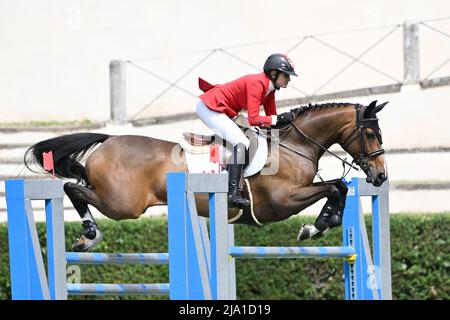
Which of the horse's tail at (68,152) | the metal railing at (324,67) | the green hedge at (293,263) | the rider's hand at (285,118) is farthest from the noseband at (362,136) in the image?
the metal railing at (324,67)

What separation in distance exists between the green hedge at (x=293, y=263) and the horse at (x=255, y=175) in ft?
8.68

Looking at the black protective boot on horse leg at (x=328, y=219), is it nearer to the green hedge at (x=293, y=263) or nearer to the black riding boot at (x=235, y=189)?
the black riding boot at (x=235, y=189)

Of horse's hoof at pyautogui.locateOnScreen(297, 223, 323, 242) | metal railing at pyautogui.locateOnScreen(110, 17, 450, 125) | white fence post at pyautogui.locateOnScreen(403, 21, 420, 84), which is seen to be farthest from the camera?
metal railing at pyautogui.locateOnScreen(110, 17, 450, 125)

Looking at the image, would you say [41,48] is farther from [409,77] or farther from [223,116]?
[223,116]

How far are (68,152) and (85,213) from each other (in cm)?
53

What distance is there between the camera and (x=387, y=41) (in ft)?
44.5

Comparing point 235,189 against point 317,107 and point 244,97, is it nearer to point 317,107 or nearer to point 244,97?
point 244,97

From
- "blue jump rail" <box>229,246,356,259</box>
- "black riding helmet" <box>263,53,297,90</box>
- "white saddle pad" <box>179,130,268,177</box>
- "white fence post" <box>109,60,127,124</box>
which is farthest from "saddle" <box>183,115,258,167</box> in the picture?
"white fence post" <box>109,60,127,124</box>

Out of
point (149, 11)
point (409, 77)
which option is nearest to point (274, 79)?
point (409, 77)

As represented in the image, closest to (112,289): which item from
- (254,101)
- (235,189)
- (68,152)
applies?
(235,189)

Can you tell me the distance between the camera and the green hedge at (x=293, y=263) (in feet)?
32.4

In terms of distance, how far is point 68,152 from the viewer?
745 centimetres

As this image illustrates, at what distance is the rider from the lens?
6980 mm

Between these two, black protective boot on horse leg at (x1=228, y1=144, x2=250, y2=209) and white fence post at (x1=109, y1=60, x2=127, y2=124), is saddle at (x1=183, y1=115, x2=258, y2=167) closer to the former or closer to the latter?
black protective boot on horse leg at (x1=228, y1=144, x2=250, y2=209)
